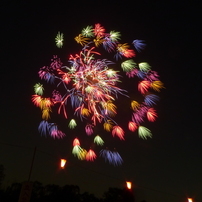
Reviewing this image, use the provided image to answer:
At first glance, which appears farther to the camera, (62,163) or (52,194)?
(52,194)

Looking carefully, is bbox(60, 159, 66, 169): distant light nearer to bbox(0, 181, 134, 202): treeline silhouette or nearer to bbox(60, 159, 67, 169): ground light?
bbox(60, 159, 67, 169): ground light

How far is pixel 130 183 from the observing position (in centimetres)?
1342

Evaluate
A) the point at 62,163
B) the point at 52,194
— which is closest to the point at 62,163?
the point at 62,163

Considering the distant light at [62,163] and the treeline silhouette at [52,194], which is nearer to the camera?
the distant light at [62,163]

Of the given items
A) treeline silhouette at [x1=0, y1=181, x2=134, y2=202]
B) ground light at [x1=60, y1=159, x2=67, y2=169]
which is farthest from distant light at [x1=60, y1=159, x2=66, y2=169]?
treeline silhouette at [x1=0, y1=181, x2=134, y2=202]

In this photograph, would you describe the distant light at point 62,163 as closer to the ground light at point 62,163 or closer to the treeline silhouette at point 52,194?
the ground light at point 62,163

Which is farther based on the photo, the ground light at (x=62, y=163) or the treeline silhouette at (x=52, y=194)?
the treeline silhouette at (x=52, y=194)

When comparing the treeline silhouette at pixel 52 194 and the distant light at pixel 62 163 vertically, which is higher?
the treeline silhouette at pixel 52 194

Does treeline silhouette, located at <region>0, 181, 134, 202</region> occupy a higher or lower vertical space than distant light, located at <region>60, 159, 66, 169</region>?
higher

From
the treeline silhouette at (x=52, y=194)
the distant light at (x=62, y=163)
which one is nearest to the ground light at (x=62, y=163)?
the distant light at (x=62, y=163)

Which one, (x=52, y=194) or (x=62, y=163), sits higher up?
(x=52, y=194)

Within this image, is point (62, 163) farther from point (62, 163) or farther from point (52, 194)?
point (52, 194)

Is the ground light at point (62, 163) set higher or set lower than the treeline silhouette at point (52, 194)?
lower

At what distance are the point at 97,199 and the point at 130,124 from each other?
2556cm
